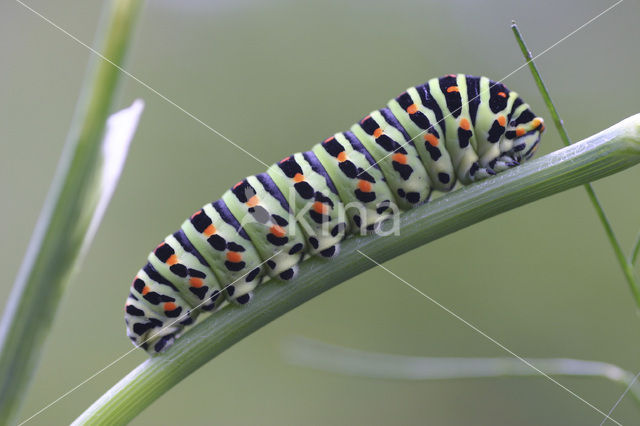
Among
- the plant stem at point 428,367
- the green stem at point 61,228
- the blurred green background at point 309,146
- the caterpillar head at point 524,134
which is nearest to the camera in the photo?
the green stem at point 61,228

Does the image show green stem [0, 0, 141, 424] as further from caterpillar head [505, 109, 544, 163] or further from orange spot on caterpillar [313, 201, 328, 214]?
caterpillar head [505, 109, 544, 163]

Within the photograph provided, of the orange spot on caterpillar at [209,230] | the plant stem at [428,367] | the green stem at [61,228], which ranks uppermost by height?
→ the green stem at [61,228]

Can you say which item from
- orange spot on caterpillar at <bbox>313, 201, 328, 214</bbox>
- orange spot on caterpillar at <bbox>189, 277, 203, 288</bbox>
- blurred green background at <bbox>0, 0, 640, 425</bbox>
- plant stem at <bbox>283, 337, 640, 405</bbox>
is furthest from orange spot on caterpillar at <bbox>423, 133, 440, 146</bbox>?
blurred green background at <bbox>0, 0, 640, 425</bbox>

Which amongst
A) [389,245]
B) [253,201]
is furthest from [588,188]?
[253,201]

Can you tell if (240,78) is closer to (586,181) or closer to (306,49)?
(306,49)

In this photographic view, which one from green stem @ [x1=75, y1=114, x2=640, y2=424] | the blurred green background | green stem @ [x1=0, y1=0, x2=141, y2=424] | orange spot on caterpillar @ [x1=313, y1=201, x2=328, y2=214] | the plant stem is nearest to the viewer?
green stem @ [x1=0, y1=0, x2=141, y2=424]

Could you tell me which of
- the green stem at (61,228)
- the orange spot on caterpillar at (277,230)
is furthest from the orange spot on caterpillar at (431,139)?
the green stem at (61,228)

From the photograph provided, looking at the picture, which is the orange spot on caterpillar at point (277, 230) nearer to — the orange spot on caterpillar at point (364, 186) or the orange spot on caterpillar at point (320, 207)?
the orange spot on caterpillar at point (320, 207)

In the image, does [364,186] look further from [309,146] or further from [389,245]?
[309,146]
